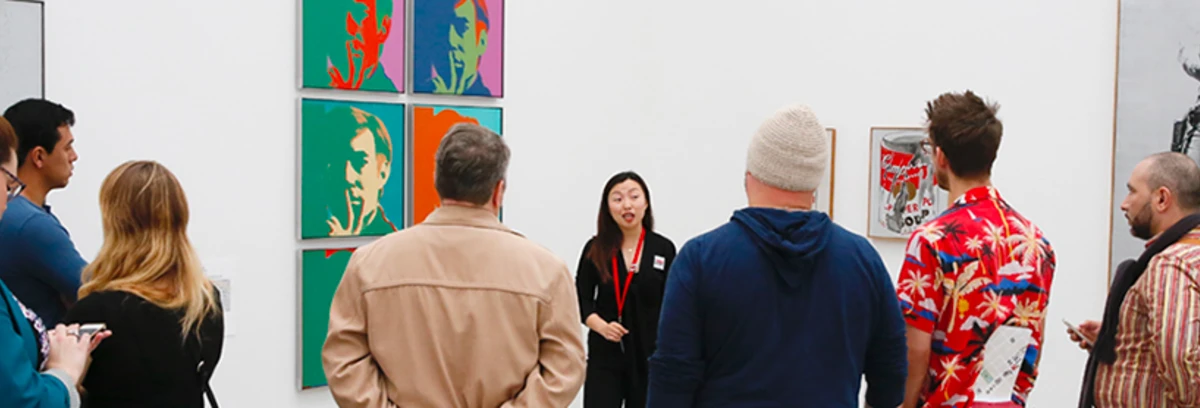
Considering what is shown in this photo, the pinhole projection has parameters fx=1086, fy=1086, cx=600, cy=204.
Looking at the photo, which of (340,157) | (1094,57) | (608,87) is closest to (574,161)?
(608,87)

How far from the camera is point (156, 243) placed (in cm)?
291

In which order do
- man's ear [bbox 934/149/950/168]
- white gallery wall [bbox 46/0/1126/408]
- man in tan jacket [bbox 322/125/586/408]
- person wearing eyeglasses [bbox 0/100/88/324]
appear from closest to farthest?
1. man in tan jacket [bbox 322/125/586/408]
2. man's ear [bbox 934/149/950/168]
3. person wearing eyeglasses [bbox 0/100/88/324]
4. white gallery wall [bbox 46/0/1126/408]

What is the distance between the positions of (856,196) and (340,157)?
115 inches

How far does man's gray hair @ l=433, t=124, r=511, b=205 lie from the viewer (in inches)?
109

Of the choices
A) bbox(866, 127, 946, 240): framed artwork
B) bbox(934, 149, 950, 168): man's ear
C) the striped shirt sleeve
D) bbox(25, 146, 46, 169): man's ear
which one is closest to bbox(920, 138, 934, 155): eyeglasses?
bbox(934, 149, 950, 168): man's ear

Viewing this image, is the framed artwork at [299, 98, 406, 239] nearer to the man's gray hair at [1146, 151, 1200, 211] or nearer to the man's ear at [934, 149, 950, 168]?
the man's ear at [934, 149, 950, 168]

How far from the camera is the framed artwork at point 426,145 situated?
5.84 metres

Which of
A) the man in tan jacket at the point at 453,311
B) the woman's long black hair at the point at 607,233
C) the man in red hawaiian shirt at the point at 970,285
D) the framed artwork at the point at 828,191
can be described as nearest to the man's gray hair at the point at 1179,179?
the man in red hawaiian shirt at the point at 970,285

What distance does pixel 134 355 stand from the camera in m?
2.83

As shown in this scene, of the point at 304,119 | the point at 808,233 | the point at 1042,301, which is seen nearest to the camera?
the point at 808,233

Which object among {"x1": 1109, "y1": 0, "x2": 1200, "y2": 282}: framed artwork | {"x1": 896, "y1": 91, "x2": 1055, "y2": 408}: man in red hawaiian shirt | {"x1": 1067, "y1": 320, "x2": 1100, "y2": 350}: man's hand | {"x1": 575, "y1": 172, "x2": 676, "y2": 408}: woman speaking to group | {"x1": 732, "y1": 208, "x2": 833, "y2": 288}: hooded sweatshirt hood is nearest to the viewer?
{"x1": 732, "y1": 208, "x2": 833, "y2": 288}: hooded sweatshirt hood

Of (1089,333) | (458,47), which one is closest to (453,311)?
(1089,333)

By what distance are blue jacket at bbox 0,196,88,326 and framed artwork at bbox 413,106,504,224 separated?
258cm

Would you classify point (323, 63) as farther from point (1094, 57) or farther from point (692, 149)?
point (1094, 57)
